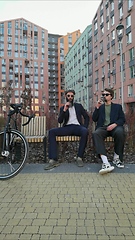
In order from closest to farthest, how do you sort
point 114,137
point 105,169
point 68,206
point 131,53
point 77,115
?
1. point 68,206
2. point 105,169
3. point 114,137
4. point 77,115
5. point 131,53

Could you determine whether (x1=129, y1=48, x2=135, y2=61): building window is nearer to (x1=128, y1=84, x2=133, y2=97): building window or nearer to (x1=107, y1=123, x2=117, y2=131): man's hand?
(x1=128, y1=84, x2=133, y2=97): building window

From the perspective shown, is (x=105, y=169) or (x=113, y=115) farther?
(x=113, y=115)

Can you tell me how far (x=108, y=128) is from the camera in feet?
14.5

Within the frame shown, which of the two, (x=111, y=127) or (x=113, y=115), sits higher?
(x=113, y=115)

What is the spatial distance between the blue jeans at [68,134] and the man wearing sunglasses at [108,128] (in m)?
0.30

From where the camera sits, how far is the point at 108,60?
4656 cm

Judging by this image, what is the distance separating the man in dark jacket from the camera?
14.8 ft

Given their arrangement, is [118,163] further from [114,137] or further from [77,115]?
[77,115]

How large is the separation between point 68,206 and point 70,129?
2.19 meters

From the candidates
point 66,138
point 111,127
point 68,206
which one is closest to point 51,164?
point 66,138

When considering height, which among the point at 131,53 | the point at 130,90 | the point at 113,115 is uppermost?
the point at 131,53

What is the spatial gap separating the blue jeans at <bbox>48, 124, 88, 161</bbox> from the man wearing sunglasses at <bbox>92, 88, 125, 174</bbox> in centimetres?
30

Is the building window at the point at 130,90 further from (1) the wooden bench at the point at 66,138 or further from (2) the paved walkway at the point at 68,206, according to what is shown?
(2) the paved walkway at the point at 68,206

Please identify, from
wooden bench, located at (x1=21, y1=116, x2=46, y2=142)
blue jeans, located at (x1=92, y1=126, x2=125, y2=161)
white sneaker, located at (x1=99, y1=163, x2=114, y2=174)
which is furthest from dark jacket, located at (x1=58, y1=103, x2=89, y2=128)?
white sneaker, located at (x1=99, y1=163, x2=114, y2=174)
